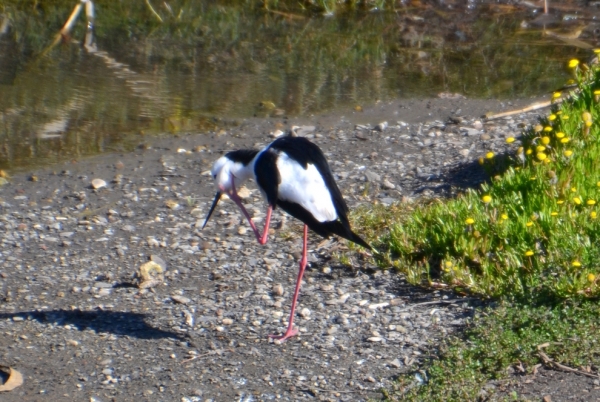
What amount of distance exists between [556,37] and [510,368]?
7251mm

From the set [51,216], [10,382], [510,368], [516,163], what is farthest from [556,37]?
[10,382]

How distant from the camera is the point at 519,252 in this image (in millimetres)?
4336

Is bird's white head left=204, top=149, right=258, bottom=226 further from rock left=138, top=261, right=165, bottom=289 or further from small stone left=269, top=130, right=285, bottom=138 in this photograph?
small stone left=269, top=130, right=285, bottom=138

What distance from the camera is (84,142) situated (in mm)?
7191

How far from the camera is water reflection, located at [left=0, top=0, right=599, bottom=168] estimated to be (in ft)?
25.2

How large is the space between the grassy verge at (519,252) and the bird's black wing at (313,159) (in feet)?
1.74

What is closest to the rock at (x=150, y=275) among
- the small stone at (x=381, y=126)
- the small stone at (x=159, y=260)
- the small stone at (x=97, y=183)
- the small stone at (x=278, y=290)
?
the small stone at (x=159, y=260)

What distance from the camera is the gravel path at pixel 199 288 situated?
3908mm

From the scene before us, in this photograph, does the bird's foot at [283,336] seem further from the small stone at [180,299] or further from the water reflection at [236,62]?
the water reflection at [236,62]

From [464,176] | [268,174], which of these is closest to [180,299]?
[268,174]

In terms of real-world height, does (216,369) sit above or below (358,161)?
below

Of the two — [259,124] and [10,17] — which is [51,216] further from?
[10,17]

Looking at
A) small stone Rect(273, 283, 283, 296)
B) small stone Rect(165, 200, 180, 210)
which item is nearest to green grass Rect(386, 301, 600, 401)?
small stone Rect(273, 283, 283, 296)

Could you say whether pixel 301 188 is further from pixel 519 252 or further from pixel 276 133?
pixel 276 133
